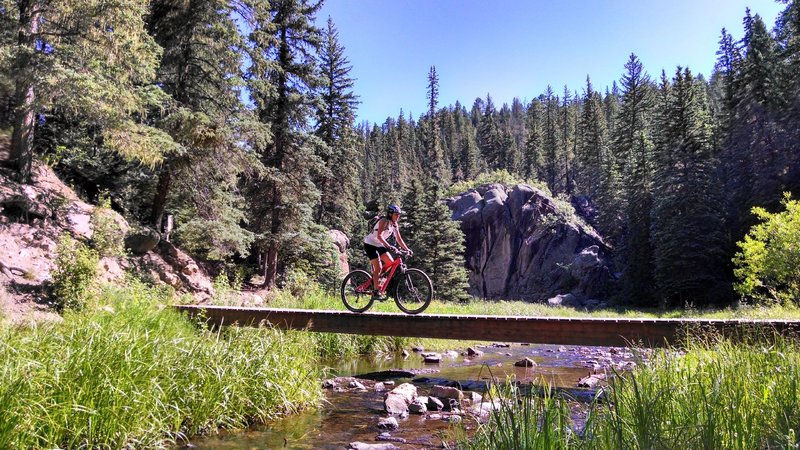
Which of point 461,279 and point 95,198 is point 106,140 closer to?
point 95,198

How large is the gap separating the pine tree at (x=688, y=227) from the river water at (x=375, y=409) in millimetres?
23483

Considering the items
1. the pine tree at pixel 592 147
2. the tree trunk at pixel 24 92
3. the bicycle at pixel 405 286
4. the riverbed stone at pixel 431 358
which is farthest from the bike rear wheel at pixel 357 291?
the pine tree at pixel 592 147

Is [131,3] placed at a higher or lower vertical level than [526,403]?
higher

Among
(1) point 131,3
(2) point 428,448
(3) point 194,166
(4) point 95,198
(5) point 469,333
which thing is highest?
(1) point 131,3

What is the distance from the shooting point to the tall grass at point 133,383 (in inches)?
184

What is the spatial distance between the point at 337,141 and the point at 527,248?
22.7 metres

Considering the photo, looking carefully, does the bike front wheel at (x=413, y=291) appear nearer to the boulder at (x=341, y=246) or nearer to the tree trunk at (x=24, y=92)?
the tree trunk at (x=24, y=92)

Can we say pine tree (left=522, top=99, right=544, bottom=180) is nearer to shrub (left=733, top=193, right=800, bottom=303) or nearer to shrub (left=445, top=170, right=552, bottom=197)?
shrub (left=445, top=170, right=552, bottom=197)

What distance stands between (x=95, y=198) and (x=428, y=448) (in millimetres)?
17591

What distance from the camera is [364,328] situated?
1044cm

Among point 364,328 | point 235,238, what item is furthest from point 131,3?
point 364,328

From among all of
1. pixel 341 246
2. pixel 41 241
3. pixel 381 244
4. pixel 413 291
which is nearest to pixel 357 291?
pixel 413 291

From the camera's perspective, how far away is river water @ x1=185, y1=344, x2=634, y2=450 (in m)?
6.46

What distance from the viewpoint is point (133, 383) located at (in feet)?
18.2
